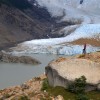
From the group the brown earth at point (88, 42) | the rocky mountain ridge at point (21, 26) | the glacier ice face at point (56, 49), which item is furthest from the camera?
the rocky mountain ridge at point (21, 26)

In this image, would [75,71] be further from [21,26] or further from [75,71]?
[21,26]

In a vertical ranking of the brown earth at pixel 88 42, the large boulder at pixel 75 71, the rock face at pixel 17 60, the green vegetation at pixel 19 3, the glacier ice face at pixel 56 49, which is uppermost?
the green vegetation at pixel 19 3

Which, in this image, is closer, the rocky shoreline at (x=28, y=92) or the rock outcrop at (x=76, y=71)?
the rocky shoreline at (x=28, y=92)

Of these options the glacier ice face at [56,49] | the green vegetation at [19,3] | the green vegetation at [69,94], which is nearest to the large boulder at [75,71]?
the green vegetation at [69,94]

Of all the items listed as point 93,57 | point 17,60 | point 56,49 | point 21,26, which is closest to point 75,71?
point 93,57

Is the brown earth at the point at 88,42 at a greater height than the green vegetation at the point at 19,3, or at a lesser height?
lesser

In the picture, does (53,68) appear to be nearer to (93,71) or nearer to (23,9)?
(93,71)

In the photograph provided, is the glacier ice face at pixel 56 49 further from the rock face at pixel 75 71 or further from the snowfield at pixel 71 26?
the rock face at pixel 75 71

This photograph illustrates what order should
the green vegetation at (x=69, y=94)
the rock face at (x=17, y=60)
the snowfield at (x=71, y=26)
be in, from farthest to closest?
1. the snowfield at (x=71, y=26)
2. the rock face at (x=17, y=60)
3. the green vegetation at (x=69, y=94)

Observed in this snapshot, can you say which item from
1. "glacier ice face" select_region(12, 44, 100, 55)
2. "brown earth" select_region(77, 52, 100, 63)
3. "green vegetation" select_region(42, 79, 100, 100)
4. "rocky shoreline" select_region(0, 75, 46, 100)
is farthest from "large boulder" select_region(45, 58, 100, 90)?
"glacier ice face" select_region(12, 44, 100, 55)
